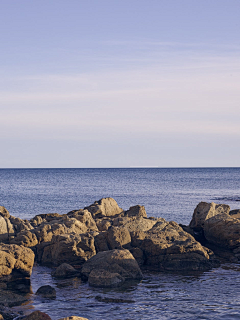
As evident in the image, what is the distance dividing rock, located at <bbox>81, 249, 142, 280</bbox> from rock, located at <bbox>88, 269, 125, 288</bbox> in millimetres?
646

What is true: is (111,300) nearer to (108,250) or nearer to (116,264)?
(116,264)

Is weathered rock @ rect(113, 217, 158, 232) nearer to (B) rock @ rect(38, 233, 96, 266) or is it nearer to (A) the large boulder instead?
(B) rock @ rect(38, 233, 96, 266)

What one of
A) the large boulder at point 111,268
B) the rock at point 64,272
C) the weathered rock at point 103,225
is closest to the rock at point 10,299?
the rock at point 64,272

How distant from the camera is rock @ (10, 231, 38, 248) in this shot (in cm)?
2684

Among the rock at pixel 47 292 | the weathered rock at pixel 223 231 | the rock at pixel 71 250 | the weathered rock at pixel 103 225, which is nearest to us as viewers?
the rock at pixel 47 292

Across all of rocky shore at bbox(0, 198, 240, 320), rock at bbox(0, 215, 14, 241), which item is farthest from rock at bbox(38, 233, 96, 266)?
rock at bbox(0, 215, 14, 241)

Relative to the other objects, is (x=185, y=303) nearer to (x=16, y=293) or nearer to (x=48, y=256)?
(x=16, y=293)

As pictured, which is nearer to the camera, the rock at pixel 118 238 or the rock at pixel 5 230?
the rock at pixel 118 238

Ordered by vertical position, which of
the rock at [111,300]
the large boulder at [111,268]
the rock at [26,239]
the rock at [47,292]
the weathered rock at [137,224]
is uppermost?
the weathered rock at [137,224]

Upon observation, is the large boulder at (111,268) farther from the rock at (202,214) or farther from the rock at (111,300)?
the rock at (202,214)

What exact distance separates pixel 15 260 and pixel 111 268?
5.18 m

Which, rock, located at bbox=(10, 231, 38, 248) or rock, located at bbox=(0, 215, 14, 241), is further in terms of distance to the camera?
rock, located at bbox=(0, 215, 14, 241)

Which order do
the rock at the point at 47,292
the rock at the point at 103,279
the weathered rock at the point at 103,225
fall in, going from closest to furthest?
the rock at the point at 47,292 < the rock at the point at 103,279 < the weathered rock at the point at 103,225

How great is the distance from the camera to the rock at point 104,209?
4128cm
